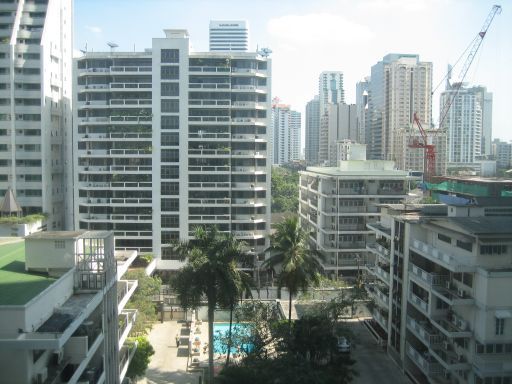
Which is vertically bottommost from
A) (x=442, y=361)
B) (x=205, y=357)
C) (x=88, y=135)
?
(x=205, y=357)

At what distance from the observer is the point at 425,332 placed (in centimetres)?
2695

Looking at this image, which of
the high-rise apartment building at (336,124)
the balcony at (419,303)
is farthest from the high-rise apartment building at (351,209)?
the high-rise apartment building at (336,124)

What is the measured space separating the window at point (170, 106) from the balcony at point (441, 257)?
2784 centimetres

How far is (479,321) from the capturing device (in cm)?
2323

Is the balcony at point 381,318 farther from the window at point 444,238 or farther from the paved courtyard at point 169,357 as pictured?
the paved courtyard at point 169,357

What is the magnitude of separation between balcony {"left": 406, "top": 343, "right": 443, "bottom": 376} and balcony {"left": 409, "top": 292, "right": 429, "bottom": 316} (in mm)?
2247

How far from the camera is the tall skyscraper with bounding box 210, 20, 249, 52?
152m

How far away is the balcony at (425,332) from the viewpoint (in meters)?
26.3

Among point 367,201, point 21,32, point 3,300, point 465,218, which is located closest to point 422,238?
point 465,218

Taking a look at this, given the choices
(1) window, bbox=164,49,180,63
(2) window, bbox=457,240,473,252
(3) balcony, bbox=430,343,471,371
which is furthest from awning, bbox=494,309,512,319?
(1) window, bbox=164,49,180,63

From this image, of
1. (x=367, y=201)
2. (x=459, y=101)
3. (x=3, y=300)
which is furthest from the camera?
(x=459, y=101)

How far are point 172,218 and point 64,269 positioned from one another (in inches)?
1163

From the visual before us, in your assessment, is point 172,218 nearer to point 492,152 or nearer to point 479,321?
point 479,321

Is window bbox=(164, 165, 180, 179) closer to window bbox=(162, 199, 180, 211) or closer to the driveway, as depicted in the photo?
window bbox=(162, 199, 180, 211)
